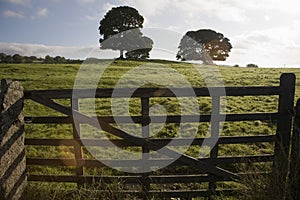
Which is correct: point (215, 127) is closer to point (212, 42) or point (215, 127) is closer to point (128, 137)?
point (128, 137)

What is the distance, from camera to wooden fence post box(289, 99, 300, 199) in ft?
13.5

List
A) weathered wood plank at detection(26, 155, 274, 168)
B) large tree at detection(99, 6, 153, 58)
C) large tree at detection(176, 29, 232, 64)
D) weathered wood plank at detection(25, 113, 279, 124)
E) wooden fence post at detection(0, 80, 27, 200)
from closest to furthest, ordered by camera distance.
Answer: wooden fence post at detection(0, 80, 27, 200) < weathered wood plank at detection(25, 113, 279, 124) < weathered wood plank at detection(26, 155, 274, 168) < large tree at detection(99, 6, 153, 58) < large tree at detection(176, 29, 232, 64)

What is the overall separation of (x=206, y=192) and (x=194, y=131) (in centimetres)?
480

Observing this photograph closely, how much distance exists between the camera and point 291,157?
4.55 metres

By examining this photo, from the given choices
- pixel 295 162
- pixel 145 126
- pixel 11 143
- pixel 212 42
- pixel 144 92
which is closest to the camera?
pixel 295 162

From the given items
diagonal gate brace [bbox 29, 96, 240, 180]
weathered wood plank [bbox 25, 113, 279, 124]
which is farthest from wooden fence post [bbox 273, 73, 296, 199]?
diagonal gate brace [bbox 29, 96, 240, 180]

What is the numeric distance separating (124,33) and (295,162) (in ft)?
144

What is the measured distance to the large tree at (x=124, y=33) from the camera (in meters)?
43.1

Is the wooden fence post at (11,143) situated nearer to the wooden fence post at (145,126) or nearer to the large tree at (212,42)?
the wooden fence post at (145,126)

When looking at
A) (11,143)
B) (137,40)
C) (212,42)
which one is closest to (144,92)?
(11,143)

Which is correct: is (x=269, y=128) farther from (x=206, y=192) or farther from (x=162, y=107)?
(x=206, y=192)

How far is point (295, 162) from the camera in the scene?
4.39 m

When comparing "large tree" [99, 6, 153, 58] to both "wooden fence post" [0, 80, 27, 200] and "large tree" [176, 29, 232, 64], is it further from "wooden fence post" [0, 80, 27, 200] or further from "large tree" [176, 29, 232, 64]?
"wooden fence post" [0, 80, 27, 200]

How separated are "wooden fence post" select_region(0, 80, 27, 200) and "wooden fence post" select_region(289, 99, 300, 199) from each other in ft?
13.8
